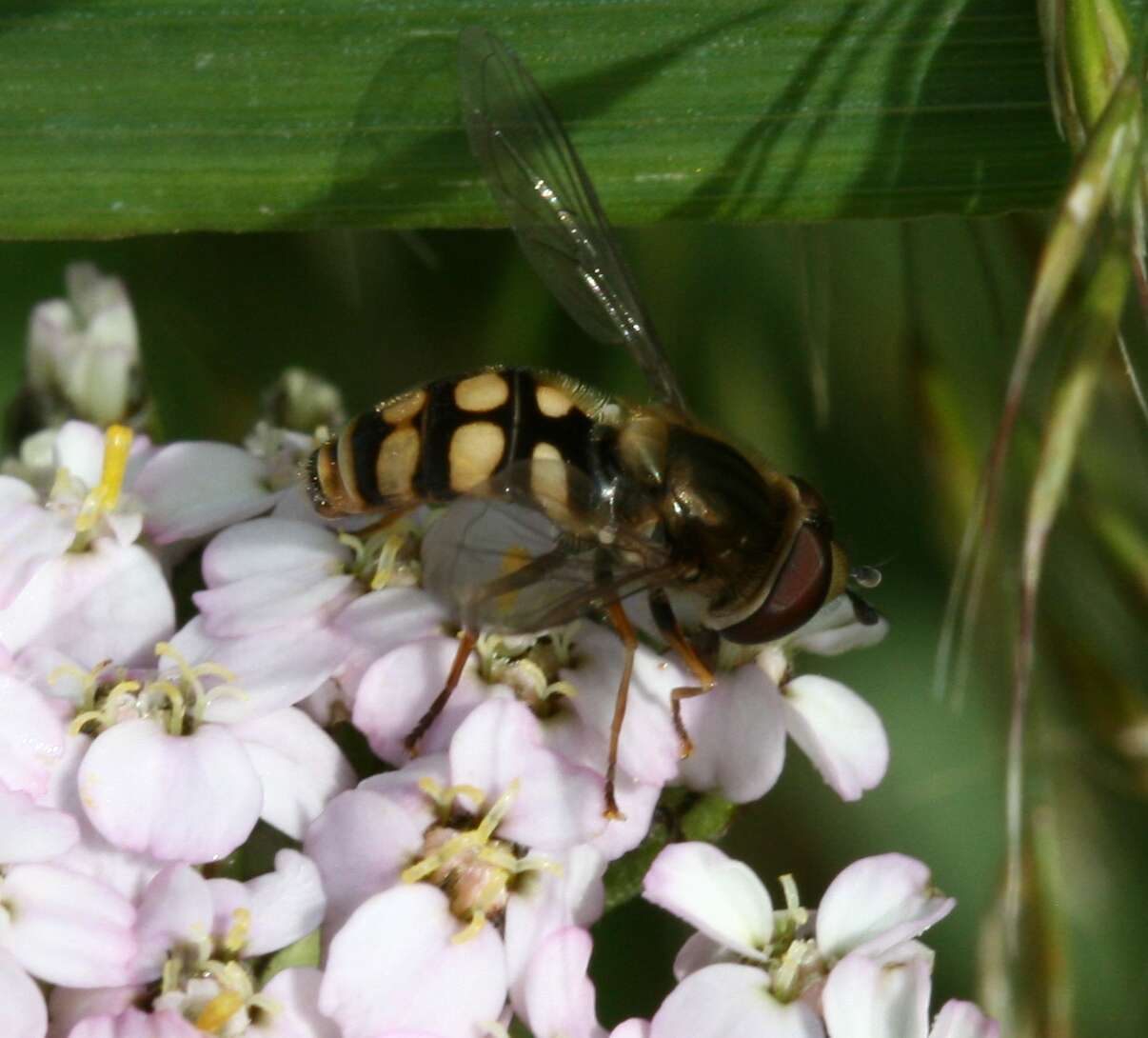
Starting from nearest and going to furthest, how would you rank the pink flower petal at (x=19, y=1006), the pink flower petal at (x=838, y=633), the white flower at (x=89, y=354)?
the pink flower petal at (x=19, y=1006), the pink flower petal at (x=838, y=633), the white flower at (x=89, y=354)

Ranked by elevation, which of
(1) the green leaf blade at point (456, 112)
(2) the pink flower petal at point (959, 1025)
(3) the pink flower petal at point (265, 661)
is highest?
(1) the green leaf blade at point (456, 112)

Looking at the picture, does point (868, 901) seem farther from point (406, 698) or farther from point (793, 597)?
point (406, 698)

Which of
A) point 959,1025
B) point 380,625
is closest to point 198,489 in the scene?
point 380,625

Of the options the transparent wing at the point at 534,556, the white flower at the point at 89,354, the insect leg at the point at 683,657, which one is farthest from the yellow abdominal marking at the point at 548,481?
the white flower at the point at 89,354

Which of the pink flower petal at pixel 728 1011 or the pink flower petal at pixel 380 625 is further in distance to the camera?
the pink flower petal at pixel 380 625

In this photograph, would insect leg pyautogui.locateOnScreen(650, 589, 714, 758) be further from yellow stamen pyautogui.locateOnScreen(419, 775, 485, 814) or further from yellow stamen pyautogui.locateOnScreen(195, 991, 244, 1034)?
yellow stamen pyautogui.locateOnScreen(195, 991, 244, 1034)

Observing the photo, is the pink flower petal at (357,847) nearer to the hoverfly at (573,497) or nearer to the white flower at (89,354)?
the hoverfly at (573,497)

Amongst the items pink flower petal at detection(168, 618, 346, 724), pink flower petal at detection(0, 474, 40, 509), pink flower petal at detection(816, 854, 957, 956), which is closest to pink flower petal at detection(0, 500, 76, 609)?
pink flower petal at detection(0, 474, 40, 509)
